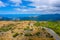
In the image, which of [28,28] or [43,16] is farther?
[43,16]

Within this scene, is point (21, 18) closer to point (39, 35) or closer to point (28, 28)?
point (28, 28)

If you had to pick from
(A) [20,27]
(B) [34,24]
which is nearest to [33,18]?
(B) [34,24]

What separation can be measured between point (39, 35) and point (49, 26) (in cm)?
304

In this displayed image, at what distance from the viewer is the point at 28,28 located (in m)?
16.8

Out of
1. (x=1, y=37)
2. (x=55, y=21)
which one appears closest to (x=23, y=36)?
(x=1, y=37)

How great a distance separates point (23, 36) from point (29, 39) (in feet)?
2.99

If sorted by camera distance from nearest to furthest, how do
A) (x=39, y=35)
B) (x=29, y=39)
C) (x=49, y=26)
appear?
(x=29, y=39)
(x=39, y=35)
(x=49, y=26)

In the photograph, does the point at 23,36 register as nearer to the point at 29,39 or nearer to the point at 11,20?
the point at 29,39

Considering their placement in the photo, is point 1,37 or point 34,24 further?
point 34,24

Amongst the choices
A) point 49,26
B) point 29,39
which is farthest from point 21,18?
point 29,39

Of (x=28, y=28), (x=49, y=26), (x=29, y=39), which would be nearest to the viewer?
(x=29, y=39)

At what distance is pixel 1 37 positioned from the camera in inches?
610

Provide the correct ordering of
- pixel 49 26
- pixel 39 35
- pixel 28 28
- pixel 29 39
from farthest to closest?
pixel 49 26
pixel 28 28
pixel 39 35
pixel 29 39

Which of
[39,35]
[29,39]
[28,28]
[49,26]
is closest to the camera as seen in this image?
[29,39]
